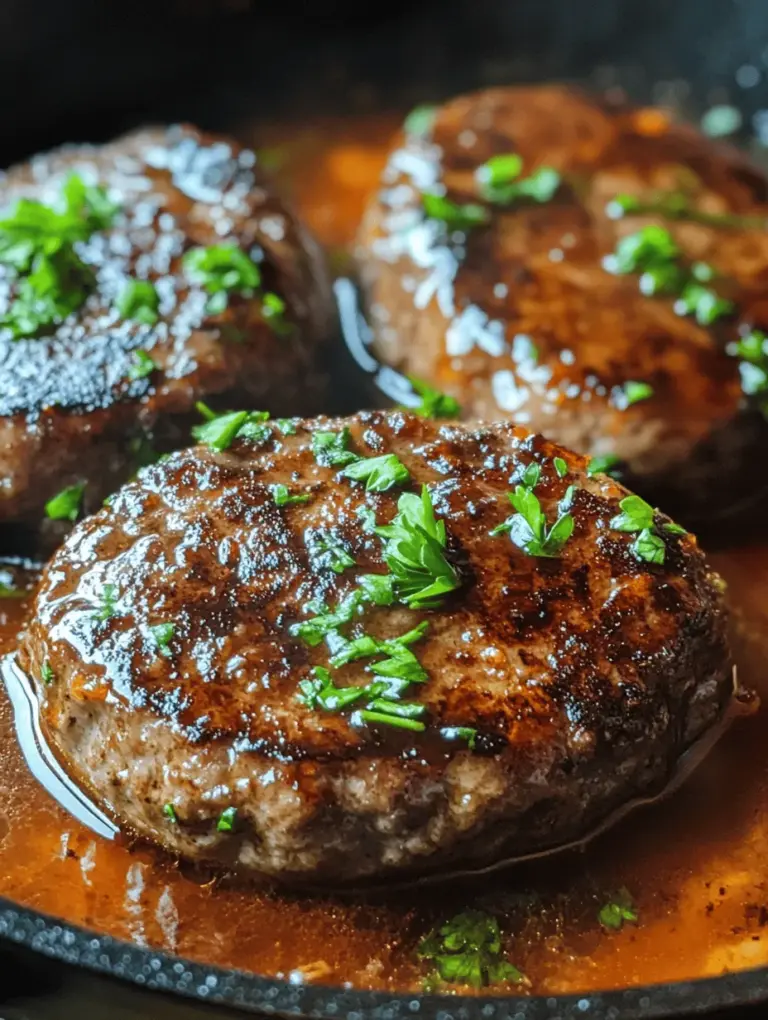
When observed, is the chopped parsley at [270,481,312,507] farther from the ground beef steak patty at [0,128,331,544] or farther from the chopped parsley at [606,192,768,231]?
the chopped parsley at [606,192,768,231]

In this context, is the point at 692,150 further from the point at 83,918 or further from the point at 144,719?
the point at 83,918

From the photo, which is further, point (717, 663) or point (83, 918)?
point (717, 663)

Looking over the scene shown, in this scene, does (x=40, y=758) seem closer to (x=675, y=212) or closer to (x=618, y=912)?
(x=618, y=912)

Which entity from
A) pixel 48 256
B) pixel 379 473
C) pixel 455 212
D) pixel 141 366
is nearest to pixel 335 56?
pixel 455 212

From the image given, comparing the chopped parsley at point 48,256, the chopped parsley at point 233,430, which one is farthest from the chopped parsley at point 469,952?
the chopped parsley at point 48,256

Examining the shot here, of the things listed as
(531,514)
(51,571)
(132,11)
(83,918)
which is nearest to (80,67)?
(132,11)

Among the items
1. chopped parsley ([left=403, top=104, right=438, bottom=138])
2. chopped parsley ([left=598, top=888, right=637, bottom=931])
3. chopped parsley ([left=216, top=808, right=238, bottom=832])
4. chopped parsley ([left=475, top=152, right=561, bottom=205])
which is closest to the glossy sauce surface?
chopped parsley ([left=598, top=888, right=637, bottom=931])
